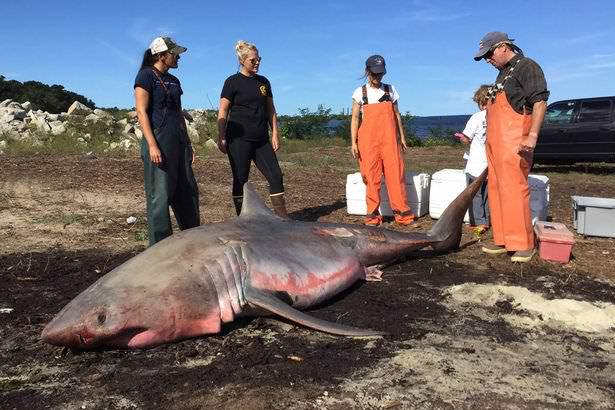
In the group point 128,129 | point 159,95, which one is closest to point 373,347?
point 159,95

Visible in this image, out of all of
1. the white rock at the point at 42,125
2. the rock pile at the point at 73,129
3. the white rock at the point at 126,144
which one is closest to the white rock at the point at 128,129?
the rock pile at the point at 73,129

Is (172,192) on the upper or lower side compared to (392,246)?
upper

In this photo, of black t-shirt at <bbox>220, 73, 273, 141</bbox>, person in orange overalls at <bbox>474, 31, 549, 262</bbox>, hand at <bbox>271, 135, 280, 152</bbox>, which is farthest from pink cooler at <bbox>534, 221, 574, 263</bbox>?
black t-shirt at <bbox>220, 73, 273, 141</bbox>

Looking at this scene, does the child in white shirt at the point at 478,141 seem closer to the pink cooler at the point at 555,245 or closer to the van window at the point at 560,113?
the pink cooler at the point at 555,245

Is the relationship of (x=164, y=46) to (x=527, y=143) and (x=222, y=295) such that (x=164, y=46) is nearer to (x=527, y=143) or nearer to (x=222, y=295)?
(x=222, y=295)

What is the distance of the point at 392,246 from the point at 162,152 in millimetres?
2545

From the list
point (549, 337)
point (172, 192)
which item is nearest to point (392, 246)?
point (549, 337)

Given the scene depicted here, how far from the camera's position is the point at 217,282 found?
156 inches

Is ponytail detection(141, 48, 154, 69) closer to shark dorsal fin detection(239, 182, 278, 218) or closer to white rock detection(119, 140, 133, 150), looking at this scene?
shark dorsal fin detection(239, 182, 278, 218)

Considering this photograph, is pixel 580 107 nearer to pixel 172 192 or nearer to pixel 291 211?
pixel 291 211

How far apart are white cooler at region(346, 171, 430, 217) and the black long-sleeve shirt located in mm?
2842

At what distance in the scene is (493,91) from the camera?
19.4ft

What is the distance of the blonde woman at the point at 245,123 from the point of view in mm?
6879

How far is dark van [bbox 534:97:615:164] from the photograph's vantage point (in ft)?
49.3
